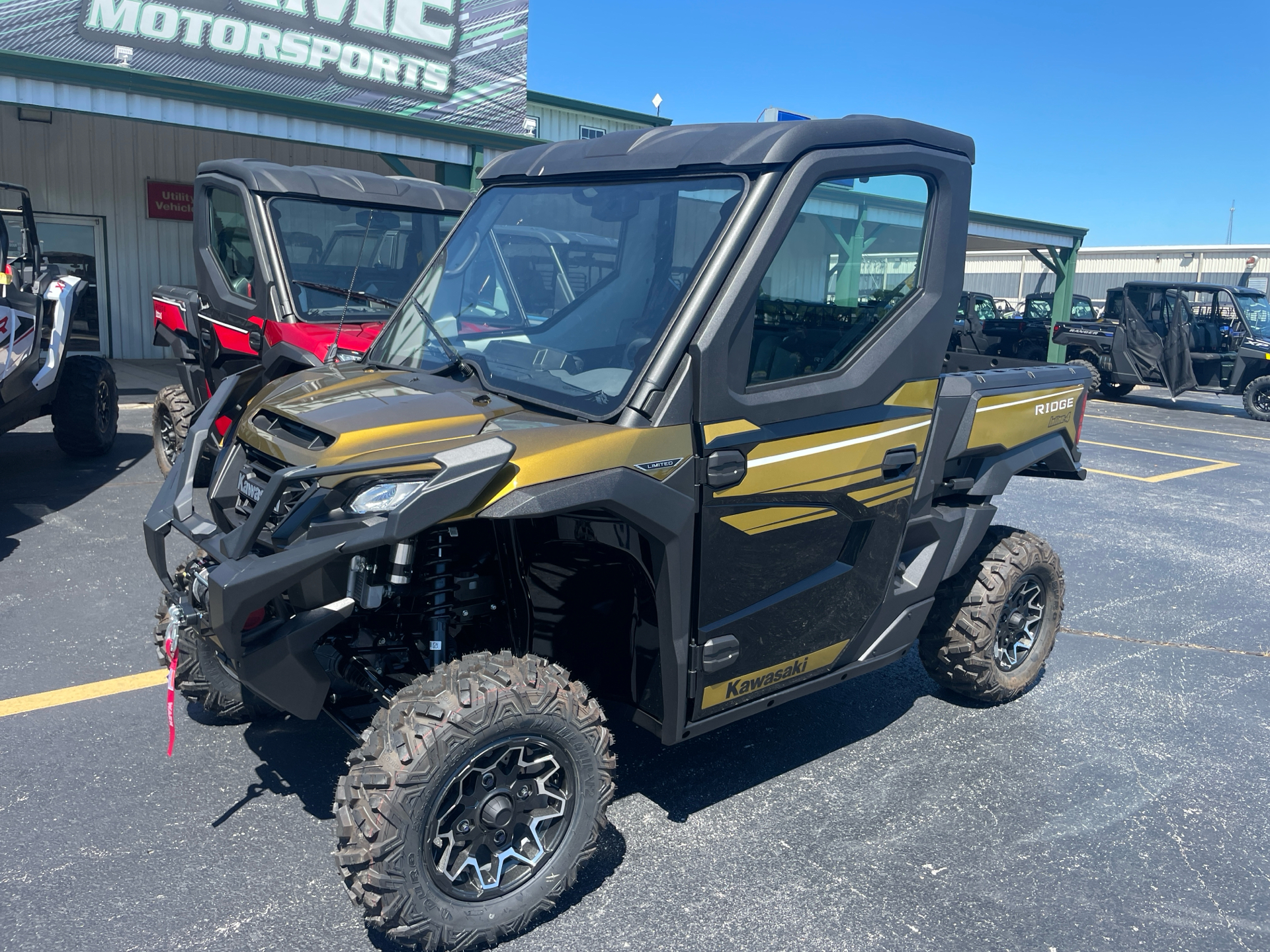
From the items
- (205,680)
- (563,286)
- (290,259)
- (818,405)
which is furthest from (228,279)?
(818,405)

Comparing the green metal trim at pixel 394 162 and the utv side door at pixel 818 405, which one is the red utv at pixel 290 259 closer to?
the utv side door at pixel 818 405

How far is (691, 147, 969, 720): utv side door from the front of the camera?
2838mm

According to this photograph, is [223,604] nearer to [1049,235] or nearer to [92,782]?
[92,782]

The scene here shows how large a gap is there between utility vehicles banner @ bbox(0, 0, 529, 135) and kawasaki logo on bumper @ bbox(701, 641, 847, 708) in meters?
12.1

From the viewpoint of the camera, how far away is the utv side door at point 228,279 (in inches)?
262

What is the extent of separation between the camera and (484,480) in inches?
96.2

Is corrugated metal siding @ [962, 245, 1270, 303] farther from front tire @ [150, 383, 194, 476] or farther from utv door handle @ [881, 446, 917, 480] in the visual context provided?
utv door handle @ [881, 446, 917, 480]

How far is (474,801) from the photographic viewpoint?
262 cm

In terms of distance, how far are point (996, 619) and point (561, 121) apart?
22666 millimetres

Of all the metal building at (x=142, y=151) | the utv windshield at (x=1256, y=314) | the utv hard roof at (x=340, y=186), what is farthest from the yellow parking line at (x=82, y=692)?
the utv windshield at (x=1256, y=314)

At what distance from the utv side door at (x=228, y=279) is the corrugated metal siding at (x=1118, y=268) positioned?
1323 inches

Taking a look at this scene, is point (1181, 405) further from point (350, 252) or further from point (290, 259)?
point (290, 259)

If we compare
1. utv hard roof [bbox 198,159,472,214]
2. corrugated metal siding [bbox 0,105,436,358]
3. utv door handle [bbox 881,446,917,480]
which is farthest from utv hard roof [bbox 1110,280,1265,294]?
utv door handle [bbox 881,446,917,480]

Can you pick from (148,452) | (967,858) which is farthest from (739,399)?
(148,452)
